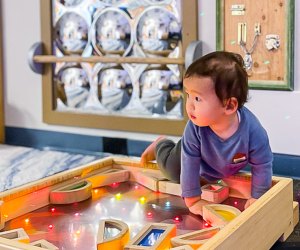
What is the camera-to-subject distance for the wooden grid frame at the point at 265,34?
4.42 ft

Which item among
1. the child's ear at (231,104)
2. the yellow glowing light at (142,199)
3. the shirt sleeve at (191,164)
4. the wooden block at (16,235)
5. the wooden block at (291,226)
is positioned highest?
the child's ear at (231,104)

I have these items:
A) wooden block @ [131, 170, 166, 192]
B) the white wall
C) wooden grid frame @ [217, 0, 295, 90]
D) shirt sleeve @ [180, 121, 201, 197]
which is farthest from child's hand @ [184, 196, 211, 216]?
the white wall

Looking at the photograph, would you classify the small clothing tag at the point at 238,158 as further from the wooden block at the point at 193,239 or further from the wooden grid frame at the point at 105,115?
the wooden grid frame at the point at 105,115

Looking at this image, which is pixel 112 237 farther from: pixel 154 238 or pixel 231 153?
pixel 231 153

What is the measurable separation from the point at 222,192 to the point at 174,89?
570mm

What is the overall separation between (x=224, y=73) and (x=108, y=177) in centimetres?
36

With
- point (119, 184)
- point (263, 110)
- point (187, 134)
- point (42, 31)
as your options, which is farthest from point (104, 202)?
point (42, 31)

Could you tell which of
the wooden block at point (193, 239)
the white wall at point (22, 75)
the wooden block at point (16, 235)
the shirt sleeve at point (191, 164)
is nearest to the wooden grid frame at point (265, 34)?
the white wall at point (22, 75)

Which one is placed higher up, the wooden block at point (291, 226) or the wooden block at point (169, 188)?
the wooden block at point (169, 188)

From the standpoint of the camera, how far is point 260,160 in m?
0.97

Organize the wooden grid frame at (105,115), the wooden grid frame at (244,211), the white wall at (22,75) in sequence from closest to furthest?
the wooden grid frame at (244,211)
the wooden grid frame at (105,115)
the white wall at (22,75)

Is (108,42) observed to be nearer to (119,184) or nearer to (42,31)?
(42,31)

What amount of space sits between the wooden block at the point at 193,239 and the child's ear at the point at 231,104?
0.20 meters

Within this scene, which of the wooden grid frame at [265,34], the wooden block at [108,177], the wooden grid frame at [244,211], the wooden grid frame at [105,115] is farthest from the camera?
the wooden grid frame at [105,115]
